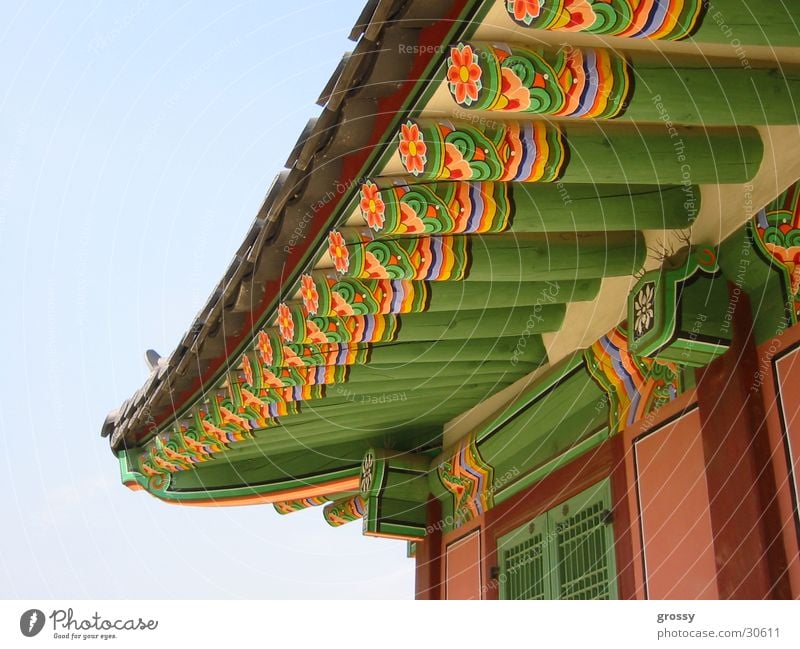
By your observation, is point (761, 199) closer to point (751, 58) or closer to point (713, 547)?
point (751, 58)

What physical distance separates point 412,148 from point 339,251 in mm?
645

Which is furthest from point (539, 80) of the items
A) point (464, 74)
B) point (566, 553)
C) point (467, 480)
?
point (467, 480)

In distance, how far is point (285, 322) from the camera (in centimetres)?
407

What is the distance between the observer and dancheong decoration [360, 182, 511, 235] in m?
3.25

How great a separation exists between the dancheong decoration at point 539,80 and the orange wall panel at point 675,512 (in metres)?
1.46

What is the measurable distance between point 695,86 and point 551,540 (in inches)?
96.4

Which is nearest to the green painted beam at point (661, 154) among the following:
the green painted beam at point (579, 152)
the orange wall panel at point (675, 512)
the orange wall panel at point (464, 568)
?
the green painted beam at point (579, 152)

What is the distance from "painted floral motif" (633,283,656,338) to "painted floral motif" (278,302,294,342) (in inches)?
50.7

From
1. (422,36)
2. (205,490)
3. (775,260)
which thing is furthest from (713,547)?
(205,490)

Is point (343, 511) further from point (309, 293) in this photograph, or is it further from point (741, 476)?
point (741, 476)

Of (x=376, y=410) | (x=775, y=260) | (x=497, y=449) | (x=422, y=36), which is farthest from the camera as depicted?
(x=376, y=410)

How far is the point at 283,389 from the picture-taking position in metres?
4.84

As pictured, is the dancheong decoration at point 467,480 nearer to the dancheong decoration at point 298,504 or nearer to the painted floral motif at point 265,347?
the dancheong decoration at point 298,504

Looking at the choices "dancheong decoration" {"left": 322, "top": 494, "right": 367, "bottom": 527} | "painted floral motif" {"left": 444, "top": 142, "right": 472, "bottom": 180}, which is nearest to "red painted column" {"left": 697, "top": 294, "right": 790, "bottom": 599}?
"painted floral motif" {"left": 444, "top": 142, "right": 472, "bottom": 180}
